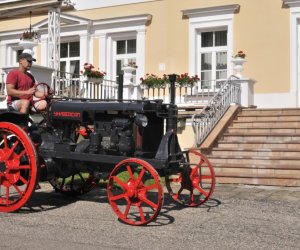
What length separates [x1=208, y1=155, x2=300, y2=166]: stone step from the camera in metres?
10.1

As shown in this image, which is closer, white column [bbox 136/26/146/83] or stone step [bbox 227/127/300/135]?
stone step [bbox 227/127/300/135]

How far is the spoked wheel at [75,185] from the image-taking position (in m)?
7.43

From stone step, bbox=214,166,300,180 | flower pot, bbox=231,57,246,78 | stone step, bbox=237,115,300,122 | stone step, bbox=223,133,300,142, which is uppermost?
flower pot, bbox=231,57,246,78

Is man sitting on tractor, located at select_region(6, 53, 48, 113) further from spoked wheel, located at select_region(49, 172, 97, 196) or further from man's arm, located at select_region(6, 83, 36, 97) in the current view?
spoked wheel, located at select_region(49, 172, 97, 196)

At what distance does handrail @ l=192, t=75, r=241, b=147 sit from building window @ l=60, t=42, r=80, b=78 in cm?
645

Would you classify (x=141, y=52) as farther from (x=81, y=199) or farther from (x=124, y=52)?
(x=81, y=199)

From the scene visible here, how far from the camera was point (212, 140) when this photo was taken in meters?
11.3

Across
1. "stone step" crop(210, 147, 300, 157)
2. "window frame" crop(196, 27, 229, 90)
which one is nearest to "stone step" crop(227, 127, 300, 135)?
"stone step" crop(210, 147, 300, 157)

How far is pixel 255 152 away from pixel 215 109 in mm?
1924

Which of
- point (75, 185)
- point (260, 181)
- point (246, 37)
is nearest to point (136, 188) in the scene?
point (75, 185)

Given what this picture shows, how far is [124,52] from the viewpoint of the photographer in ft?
57.3

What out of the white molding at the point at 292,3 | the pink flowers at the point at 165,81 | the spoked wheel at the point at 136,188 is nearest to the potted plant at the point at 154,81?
the pink flowers at the point at 165,81

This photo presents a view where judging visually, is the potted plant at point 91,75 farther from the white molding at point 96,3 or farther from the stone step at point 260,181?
the stone step at point 260,181

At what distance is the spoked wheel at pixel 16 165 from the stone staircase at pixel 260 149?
4.62m
